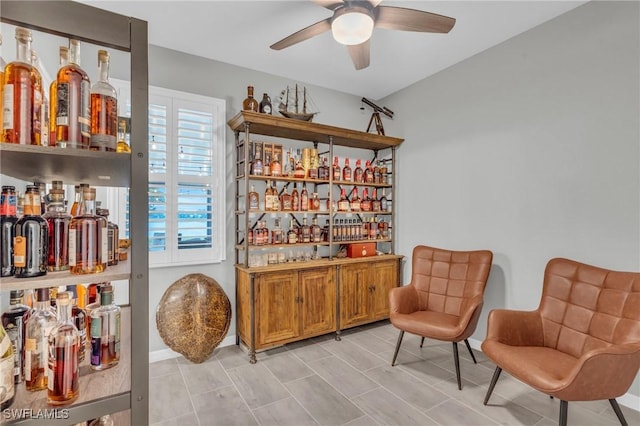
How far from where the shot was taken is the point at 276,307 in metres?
3.10

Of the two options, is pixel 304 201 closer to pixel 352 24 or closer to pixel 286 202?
pixel 286 202

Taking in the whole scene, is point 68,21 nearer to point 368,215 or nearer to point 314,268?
point 314,268

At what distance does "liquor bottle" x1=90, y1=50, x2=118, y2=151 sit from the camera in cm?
93

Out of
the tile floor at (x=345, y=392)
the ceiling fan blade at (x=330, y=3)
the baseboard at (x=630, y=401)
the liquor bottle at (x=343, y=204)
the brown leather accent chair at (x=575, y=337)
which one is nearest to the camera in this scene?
the brown leather accent chair at (x=575, y=337)

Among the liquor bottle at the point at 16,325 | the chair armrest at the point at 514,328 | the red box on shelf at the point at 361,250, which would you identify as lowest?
the chair armrest at the point at 514,328

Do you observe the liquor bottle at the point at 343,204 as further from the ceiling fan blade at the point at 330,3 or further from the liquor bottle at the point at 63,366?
the liquor bottle at the point at 63,366

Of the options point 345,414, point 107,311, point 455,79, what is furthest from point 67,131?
point 455,79

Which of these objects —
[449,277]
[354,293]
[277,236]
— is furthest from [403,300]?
[277,236]

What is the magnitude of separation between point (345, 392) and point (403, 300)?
98 cm

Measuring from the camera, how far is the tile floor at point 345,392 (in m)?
2.11

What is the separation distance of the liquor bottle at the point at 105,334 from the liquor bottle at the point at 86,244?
0.75 ft

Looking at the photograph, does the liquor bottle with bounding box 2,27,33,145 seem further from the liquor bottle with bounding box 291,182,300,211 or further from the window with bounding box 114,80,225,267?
the liquor bottle with bounding box 291,182,300,211

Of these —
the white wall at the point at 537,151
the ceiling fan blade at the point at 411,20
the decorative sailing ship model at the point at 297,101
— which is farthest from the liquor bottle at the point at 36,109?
the white wall at the point at 537,151

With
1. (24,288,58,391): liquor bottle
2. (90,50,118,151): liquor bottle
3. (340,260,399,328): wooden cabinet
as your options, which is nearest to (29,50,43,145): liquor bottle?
(90,50,118,151): liquor bottle
